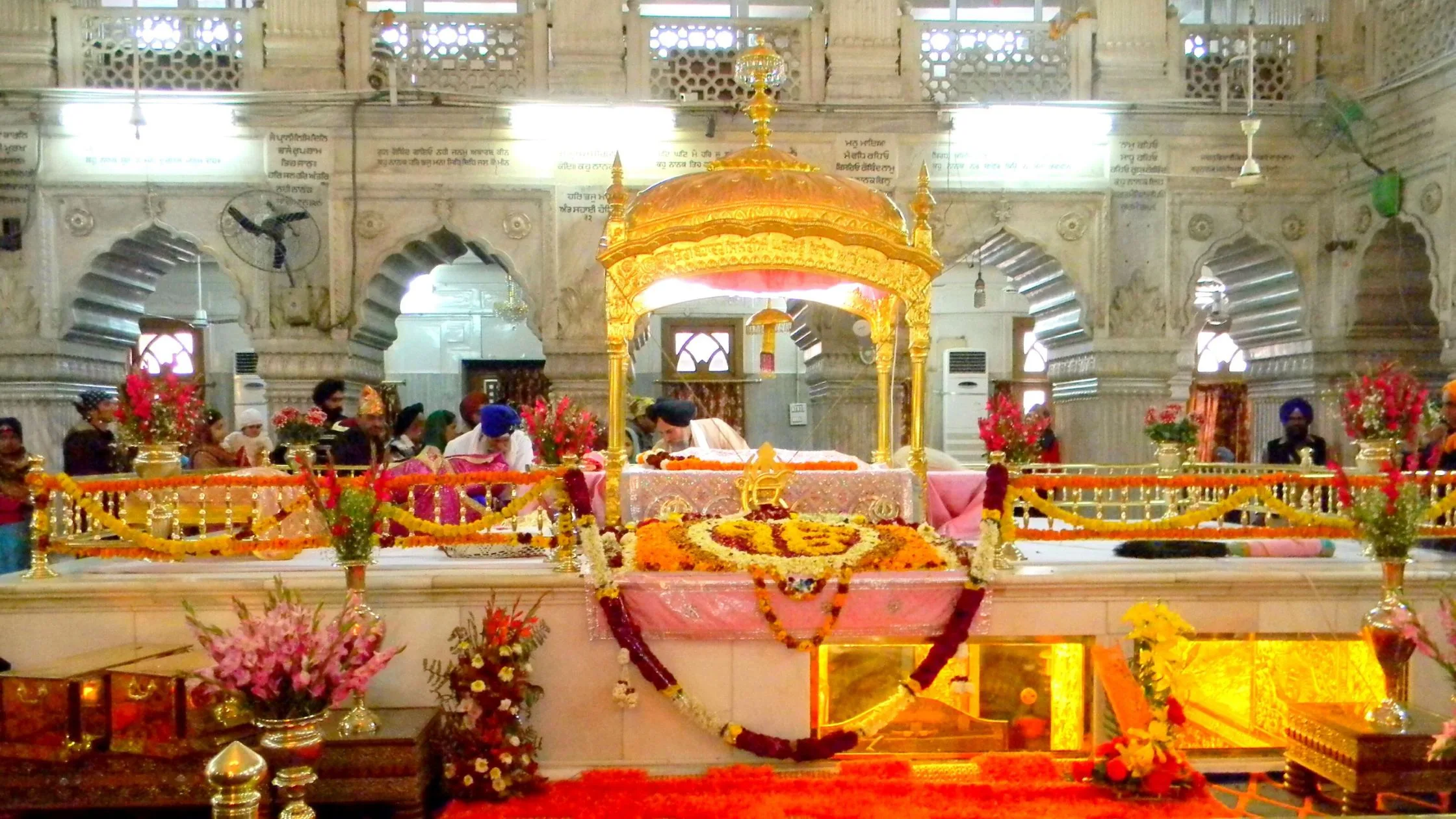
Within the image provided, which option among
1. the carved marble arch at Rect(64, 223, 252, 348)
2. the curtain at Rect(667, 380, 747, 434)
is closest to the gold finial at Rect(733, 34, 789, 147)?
the carved marble arch at Rect(64, 223, 252, 348)

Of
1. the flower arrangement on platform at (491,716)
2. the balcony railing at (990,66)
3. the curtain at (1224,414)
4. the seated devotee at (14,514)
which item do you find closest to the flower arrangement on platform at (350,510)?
the flower arrangement on platform at (491,716)

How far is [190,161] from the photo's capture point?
998 centimetres

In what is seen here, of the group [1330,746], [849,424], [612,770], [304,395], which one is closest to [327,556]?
[612,770]

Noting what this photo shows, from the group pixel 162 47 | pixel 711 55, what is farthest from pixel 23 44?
pixel 711 55

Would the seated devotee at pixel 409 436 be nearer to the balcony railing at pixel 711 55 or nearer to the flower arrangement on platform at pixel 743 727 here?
the flower arrangement on platform at pixel 743 727

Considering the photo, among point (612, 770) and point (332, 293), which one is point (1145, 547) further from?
point (332, 293)

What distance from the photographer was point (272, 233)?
9883mm

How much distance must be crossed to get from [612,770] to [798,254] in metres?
3.41

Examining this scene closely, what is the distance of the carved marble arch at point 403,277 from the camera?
10227 millimetres

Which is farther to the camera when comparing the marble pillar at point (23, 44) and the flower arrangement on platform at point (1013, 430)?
the marble pillar at point (23, 44)

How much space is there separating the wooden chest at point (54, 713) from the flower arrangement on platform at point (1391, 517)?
5.84 meters

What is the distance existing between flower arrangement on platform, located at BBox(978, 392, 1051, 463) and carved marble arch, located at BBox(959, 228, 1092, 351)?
460 cm

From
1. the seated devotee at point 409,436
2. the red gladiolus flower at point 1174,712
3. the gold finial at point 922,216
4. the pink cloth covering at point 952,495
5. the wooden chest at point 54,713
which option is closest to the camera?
the wooden chest at point 54,713

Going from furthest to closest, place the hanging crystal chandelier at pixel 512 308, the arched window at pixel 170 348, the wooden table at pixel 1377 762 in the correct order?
the arched window at pixel 170 348 < the hanging crystal chandelier at pixel 512 308 < the wooden table at pixel 1377 762
